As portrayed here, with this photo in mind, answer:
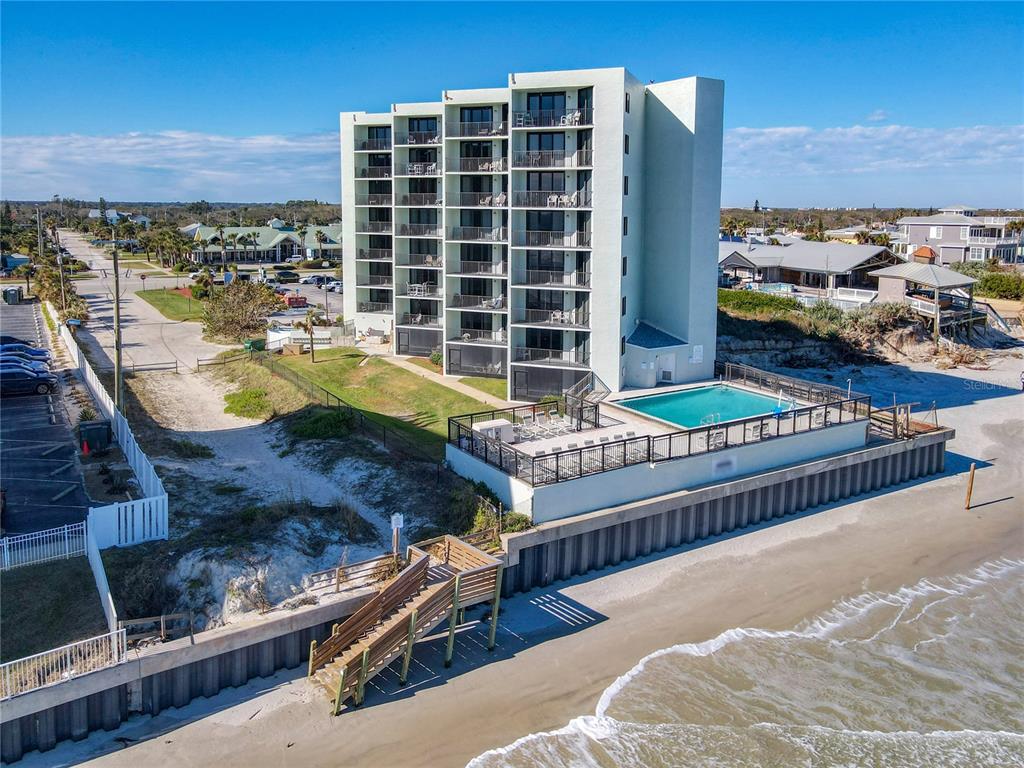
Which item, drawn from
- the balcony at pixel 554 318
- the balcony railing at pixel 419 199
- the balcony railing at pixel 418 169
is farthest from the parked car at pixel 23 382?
the balcony at pixel 554 318

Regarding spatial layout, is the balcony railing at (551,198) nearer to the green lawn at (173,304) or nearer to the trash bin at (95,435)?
the trash bin at (95,435)

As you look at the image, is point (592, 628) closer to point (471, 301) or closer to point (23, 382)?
point (471, 301)

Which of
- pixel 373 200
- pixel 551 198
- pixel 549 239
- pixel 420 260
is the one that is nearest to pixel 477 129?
pixel 551 198

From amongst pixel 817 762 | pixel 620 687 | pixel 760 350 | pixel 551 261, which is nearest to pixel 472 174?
pixel 551 261

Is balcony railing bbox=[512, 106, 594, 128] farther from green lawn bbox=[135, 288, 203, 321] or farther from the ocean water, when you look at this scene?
green lawn bbox=[135, 288, 203, 321]

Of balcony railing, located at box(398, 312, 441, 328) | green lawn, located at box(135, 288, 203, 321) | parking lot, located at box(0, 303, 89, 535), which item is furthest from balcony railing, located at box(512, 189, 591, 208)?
green lawn, located at box(135, 288, 203, 321)
